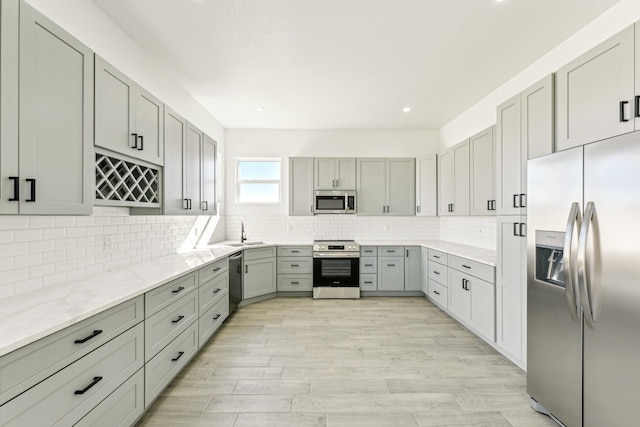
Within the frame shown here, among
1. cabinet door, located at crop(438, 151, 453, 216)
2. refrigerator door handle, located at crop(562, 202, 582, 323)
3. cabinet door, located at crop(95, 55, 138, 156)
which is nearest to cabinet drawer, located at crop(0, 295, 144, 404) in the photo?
cabinet door, located at crop(95, 55, 138, 156)

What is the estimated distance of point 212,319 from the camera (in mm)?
3160

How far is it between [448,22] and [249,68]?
192 centimetres

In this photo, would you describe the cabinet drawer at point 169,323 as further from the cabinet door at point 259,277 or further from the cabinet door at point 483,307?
the cabinet door at point 483,307

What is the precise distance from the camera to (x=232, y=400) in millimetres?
2203

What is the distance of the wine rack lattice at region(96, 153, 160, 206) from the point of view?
2.04 meters

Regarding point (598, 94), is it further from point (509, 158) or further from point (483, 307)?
point (483, 307)

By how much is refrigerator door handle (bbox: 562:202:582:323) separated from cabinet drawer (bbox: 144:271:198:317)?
2.54m

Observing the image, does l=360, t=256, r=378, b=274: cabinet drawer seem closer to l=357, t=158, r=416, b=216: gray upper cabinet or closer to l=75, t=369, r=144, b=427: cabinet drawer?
l=357, t=158, r=416, b=216: gray upper cabinet

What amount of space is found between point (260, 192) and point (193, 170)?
2.19m

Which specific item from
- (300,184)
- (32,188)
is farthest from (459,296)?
(32,188)

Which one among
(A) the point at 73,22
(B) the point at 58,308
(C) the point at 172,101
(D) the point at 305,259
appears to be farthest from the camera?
(D) the point at 305,259

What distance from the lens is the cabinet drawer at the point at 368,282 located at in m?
4.88

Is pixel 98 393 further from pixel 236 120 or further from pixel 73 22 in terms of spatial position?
pixel 236 120

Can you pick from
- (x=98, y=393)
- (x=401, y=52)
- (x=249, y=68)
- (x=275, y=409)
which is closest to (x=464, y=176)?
(x=401, y=52)
